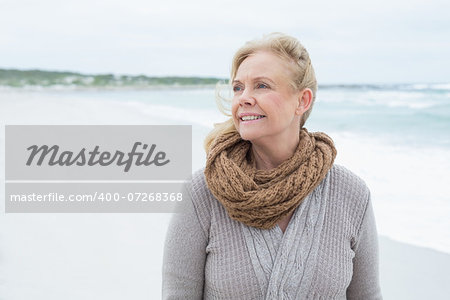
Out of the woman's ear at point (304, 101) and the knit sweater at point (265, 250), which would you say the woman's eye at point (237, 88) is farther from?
the knit sweater at point (265, 250)

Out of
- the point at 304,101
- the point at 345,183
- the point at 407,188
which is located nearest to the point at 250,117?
the point at 304,101

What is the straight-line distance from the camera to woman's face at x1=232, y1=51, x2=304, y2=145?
63.4 inches

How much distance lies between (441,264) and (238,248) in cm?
232

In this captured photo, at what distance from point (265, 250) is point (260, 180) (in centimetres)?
21

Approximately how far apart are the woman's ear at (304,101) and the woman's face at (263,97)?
25 millimetres

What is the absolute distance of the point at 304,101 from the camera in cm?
171

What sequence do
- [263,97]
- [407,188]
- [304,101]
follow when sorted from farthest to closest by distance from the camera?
1. [407,188]
2. [304,101]
3. [263,97]

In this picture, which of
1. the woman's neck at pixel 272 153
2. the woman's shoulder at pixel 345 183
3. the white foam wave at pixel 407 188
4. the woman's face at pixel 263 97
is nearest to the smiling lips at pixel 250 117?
the woman's face at pixel 263 97

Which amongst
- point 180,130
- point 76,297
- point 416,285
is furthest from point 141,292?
point 180,130

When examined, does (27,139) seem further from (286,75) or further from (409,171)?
(286,75)

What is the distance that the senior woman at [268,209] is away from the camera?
5.30ft

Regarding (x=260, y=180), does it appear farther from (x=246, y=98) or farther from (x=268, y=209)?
(x=246, y=98)

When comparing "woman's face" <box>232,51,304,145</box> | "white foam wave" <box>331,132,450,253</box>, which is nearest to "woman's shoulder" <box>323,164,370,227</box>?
"woman's face" <box>232,51,304,145</box>

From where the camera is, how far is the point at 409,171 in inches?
241
